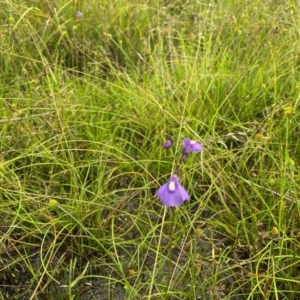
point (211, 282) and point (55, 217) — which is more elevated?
point (55, 217)

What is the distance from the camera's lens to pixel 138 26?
2.88m

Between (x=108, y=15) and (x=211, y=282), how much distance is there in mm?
1763

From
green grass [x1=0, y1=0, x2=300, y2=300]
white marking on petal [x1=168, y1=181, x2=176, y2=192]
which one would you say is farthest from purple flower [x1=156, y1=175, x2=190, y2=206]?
green grass [x1=0, y1=0, x2=300, y2=300]

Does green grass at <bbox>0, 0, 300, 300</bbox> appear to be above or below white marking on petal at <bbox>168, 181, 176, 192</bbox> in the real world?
below

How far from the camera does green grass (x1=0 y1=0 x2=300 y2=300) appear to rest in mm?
1649

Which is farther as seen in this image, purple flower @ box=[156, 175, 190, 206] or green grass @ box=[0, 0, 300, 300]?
green grass @ box=[0, 0, 300, 300]

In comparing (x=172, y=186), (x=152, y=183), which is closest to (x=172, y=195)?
(x=172, y=186)

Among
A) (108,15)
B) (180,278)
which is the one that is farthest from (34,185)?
(108,15)

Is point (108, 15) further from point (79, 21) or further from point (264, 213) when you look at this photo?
point (264, 213)

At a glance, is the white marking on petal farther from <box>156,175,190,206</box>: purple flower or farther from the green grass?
the green grass

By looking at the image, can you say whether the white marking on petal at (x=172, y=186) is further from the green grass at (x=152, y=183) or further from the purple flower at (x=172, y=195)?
the green grass at (x=152, y=183)

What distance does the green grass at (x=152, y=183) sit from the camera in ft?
5.41

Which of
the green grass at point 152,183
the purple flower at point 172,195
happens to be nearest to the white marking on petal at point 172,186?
the purple flower at point 172,195

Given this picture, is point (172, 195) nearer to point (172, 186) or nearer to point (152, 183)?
point (172, 186)
